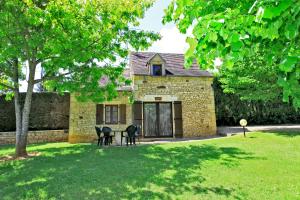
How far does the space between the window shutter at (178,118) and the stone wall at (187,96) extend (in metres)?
0.22

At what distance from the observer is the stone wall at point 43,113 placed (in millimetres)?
14977

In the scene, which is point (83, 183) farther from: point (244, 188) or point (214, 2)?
point (214, 2)

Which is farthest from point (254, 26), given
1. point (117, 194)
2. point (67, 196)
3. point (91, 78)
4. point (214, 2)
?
point (91, 78)

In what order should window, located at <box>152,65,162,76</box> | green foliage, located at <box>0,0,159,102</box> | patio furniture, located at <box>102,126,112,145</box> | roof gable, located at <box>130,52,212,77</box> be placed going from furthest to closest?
roof gable, located at <box>130,52,212,77</box> → window, located at <box>152,65,162,76</box> → patio furniture, located at <box>102,126,112,145</box> → green foliage, located at <box>0,0,159,102</box>

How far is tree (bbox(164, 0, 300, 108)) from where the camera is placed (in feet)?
5.11

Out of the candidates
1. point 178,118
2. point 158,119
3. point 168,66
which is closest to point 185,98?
point 178,118

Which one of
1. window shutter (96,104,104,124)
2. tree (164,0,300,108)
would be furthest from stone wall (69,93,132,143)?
tree (164,0,300,108)

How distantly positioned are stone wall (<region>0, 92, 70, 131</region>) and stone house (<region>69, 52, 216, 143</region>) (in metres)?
2.87

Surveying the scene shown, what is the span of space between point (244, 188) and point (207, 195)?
0.98 metres

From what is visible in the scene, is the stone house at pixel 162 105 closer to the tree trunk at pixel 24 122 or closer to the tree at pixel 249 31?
the tree trunk at pixel 24 122

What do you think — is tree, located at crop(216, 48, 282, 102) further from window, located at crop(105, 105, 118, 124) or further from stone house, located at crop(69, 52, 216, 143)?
window, located at crop(105, 105, 118, 124)

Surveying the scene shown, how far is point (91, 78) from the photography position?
1014cm

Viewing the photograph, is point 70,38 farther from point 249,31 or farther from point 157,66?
point 157,66

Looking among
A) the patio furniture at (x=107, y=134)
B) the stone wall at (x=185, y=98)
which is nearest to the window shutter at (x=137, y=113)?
the stone wall at (x=185, y=98)
